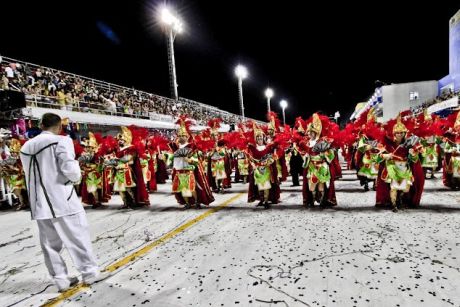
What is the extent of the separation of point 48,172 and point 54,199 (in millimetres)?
291

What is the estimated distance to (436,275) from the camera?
2.75 meters

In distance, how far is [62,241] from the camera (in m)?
2.95

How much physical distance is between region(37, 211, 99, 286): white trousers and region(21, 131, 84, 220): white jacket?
11 cm

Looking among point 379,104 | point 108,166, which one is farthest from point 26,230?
point 379,104

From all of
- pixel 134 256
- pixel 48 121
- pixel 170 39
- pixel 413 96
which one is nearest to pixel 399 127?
pixel 134 256

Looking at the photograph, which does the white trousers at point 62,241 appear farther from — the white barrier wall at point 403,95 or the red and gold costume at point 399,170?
the white barrier wall at point 403,95

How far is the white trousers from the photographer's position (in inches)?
115

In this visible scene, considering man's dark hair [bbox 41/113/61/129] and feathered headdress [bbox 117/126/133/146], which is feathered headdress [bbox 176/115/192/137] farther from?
man's dark hair [bbox 41/113/61/129]

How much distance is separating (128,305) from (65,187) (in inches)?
54.5

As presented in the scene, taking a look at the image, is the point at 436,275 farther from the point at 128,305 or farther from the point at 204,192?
the point at 204,192

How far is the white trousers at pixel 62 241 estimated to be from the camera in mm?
2912

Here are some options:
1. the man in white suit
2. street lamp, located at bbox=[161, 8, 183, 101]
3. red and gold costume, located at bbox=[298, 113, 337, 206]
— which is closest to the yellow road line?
the man in white suit

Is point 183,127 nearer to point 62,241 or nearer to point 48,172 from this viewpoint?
point 48,172

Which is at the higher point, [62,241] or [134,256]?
[62,241]
